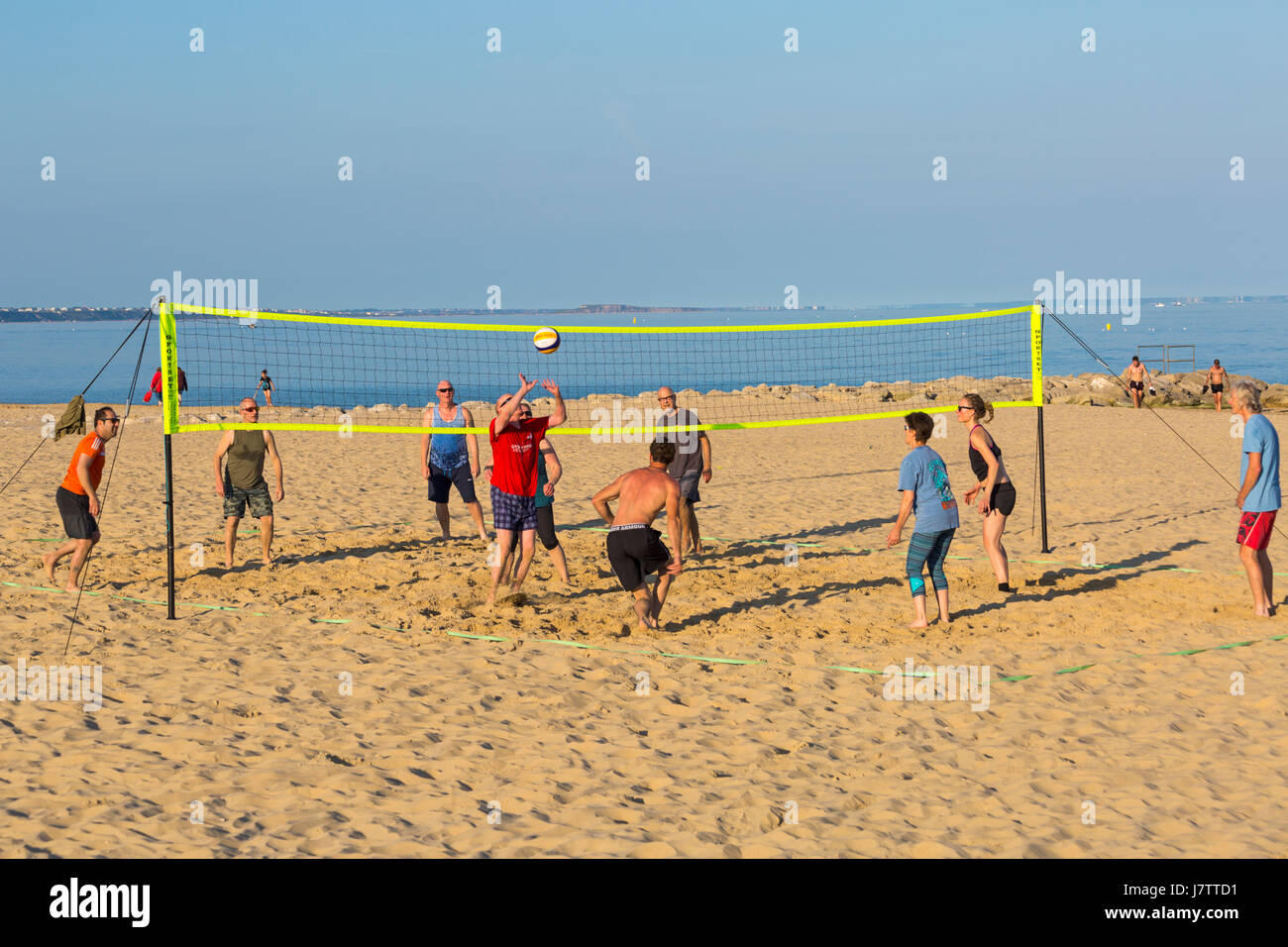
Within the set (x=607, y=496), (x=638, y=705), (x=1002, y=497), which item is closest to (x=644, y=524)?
(x=607, y=496)

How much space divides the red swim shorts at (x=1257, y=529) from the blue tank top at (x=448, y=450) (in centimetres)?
569

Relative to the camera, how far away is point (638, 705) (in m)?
5.53

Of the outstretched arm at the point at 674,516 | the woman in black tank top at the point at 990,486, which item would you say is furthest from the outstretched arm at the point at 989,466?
the outstretched arm at the point at 674,516

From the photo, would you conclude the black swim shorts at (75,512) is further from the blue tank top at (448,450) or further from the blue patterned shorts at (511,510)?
the blue patterned shorts at (511,510)

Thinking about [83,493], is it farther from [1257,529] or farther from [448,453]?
[1257,529]

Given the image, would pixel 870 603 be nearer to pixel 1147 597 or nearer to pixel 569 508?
pixel 1147 597

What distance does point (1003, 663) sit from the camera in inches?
244

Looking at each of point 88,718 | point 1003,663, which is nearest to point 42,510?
point 88,718

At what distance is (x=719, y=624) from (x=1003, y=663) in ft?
5.96

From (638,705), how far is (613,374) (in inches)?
A: 2282

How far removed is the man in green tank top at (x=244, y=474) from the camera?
8203 mm

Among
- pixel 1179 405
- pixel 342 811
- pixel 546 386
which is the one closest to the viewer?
pixel 342 811

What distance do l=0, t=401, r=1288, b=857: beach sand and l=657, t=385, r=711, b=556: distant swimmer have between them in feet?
1.72

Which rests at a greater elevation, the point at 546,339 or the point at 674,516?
the point at 546,339
